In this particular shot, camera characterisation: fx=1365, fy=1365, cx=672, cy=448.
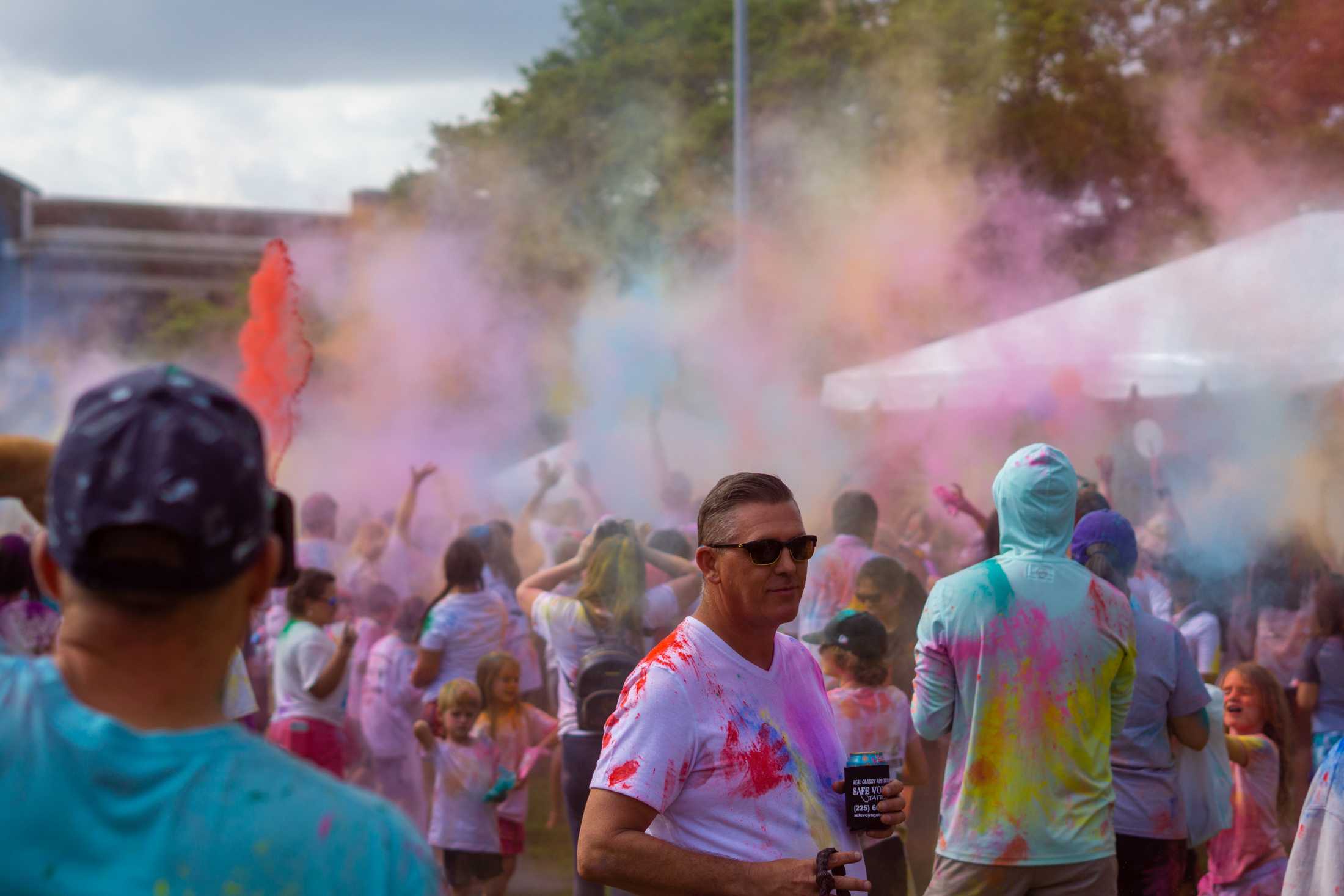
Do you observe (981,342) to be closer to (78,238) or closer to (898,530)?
(898,530)

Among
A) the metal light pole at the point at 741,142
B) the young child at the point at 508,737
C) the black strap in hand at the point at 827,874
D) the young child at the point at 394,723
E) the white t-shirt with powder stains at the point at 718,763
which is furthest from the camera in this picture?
the metal light pole at the point at 741,142

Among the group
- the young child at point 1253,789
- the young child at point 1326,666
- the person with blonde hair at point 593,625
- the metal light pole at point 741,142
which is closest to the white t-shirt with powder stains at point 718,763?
the person with blonde hair at point 593,625

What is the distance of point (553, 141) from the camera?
79.7ft

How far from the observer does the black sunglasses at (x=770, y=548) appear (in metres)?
2.86

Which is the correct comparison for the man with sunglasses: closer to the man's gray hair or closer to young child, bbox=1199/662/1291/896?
the man's gray hair

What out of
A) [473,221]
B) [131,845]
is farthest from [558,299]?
[131,845]

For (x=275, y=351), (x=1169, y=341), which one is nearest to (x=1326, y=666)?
(x=1169, y=341)

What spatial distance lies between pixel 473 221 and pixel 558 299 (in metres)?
2.90

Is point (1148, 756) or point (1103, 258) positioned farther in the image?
point (1103, 258)

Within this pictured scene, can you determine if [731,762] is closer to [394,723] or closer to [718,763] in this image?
[718,763]

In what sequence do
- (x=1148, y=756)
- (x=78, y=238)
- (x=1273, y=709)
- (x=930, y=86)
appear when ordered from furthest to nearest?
(x=78, y=238) → (x=930, y=86) → (x=1273, y=709) → (x=1148, y=756)

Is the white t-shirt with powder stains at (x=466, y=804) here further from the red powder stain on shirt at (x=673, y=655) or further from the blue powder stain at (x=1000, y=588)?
the red powder stain on shirt at (x=673, y=655)

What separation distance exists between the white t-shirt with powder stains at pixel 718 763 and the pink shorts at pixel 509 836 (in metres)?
3.59

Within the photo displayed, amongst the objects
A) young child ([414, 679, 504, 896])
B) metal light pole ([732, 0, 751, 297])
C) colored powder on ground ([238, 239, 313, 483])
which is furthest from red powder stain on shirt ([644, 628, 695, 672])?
metal light pole ([732, 0, 751, 297])
